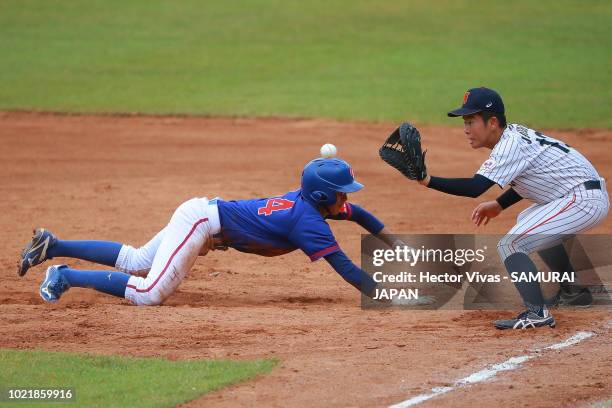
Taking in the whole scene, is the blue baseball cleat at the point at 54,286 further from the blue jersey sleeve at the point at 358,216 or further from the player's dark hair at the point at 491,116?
the player's dark hair at the point at 491,116

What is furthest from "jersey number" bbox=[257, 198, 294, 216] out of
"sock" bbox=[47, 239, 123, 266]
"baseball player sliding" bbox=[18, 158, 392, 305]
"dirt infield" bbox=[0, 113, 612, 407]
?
"sock" bbox=[47, 239, 123, 266]

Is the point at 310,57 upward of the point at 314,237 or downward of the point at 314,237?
upward

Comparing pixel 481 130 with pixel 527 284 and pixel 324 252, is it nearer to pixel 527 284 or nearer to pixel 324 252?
pixel 527 284

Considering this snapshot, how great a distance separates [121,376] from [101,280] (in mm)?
1653

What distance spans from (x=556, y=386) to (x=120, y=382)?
2.47 meters

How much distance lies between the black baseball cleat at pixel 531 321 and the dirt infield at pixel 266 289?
0.24 ft

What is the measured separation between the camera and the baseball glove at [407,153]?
6.75 metres

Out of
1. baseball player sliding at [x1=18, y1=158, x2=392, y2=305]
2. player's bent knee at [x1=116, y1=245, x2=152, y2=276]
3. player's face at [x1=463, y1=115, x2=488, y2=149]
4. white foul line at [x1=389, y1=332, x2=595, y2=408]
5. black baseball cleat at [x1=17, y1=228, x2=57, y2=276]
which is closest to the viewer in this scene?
white foul line at [x1=389, y1=332, x2=595, y2=408]

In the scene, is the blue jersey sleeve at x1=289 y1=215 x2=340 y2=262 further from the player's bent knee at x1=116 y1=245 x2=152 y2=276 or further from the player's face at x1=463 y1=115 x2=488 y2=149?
the player's bent knee at x1=116 y1=245 x2=152 y2=276

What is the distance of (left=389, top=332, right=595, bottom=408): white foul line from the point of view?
18.0 ft

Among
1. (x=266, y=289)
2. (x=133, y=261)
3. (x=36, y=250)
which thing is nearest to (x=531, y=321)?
(x=266, y=289)

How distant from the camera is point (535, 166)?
6.89 meters

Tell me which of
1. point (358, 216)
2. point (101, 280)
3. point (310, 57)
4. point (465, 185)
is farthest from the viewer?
point (310, 57)

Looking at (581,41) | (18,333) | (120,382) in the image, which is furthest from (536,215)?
(581,41)
